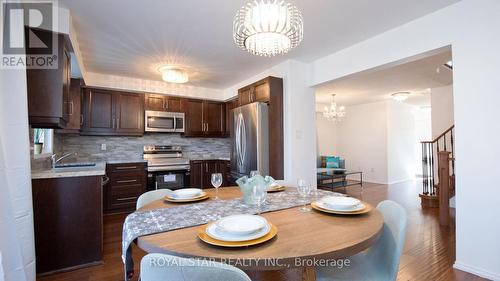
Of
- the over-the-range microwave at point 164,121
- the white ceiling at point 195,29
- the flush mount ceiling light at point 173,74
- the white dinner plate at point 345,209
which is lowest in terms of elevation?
the white dinner plate at point 345,209

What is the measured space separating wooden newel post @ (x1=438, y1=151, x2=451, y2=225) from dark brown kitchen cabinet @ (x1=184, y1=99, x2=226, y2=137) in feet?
12.2

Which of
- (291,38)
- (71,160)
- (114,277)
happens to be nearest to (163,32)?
(291,38)

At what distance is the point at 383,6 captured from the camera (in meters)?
2.07

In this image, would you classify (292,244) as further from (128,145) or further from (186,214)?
(128,145)

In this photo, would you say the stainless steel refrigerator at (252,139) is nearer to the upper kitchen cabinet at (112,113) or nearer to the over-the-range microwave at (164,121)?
the over-the-range microwave at (164,121)

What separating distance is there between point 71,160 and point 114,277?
277cm

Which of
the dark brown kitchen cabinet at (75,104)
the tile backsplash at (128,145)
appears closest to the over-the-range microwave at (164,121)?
the tile backsplash at (128,145)

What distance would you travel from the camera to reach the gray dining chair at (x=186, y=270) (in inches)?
23.7

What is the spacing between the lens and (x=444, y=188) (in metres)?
3.25

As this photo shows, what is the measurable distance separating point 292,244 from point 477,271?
2.10 m

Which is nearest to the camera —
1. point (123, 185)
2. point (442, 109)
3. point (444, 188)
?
point (444, 188)

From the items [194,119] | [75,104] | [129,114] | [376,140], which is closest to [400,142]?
[376,140]

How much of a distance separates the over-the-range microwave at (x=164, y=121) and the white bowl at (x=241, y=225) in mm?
3606

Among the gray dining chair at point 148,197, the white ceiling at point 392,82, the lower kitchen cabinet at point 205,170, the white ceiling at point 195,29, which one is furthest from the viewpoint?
the lower kitchen cabinet at point 205,170
